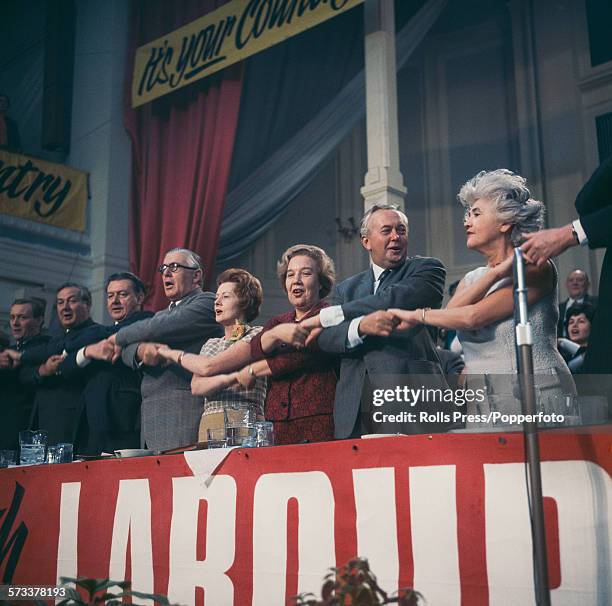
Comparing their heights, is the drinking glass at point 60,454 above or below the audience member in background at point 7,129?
below

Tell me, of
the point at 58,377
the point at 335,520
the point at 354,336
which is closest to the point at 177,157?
the point at 58,377

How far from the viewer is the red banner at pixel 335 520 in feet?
5.24

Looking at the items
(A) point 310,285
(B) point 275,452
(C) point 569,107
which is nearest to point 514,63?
(C) point 569,107

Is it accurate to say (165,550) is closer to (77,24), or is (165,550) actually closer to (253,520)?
(253,520)

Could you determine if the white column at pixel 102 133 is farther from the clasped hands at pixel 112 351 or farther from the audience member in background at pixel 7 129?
the clasped hands at pixel 112 351

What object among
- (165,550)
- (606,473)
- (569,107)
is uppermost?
(569,107)

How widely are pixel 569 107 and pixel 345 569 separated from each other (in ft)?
18.3

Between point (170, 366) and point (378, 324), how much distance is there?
993 millimetres

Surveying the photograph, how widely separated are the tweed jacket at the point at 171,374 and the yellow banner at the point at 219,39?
2.31 metres

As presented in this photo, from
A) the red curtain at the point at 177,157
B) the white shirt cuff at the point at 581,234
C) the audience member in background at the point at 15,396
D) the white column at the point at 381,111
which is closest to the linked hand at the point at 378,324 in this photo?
the white shirt cuff at the point at 581,234

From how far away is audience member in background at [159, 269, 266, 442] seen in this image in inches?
107

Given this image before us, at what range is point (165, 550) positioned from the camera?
2135 mm

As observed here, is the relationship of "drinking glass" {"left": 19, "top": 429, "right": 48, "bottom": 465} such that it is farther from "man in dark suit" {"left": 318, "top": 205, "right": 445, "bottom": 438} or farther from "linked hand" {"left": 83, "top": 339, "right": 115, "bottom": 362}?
"man in dark suit" {"left": 318, "top": 205, "right": 445, "bottom": 438}

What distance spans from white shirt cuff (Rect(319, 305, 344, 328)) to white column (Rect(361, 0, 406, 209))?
2.32 meters
